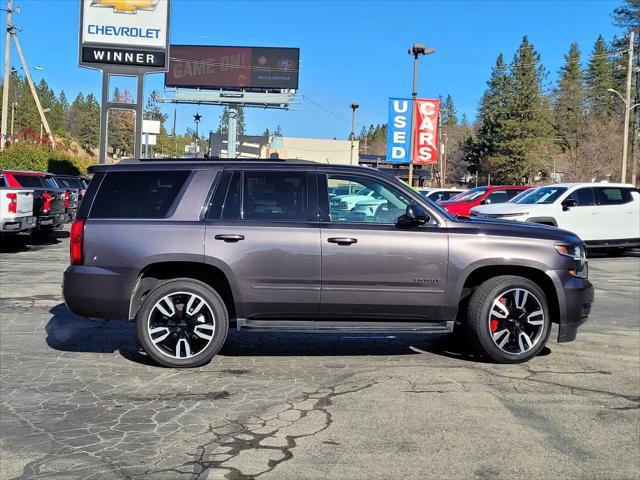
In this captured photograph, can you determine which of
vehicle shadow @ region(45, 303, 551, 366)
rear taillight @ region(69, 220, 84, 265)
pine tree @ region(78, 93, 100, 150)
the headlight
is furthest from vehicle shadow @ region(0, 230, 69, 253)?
pine tree @ region(78, 93, 100, 150)

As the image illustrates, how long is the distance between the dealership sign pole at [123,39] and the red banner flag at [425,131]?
8.84 meters

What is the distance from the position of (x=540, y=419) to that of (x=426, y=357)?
5.96 feet

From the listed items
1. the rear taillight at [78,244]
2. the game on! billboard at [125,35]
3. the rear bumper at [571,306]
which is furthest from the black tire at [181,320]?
the game on! billboard at [125,35]

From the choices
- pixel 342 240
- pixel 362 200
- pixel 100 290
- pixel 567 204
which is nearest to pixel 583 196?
pixel 567 204

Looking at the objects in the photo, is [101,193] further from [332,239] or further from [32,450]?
[32,450]

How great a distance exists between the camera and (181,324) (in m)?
5.80

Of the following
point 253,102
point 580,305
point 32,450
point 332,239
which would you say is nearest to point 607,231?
point 580,305

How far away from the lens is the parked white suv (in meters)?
15.0

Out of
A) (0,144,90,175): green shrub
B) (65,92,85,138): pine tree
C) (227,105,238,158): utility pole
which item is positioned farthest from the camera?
(65,92,85,138): pine tree

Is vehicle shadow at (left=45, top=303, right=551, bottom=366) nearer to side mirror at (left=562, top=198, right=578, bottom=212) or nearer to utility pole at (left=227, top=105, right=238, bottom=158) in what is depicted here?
side mirror at (left=562, top=198, right=578, bottom=212)

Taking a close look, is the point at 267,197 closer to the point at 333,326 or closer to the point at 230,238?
the point at 230,238

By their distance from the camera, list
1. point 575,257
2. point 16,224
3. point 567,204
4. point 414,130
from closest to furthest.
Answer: point 575,257
point 16,224
point 567,204
point 414,130

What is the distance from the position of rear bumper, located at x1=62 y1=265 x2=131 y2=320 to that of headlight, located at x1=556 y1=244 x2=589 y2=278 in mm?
4140

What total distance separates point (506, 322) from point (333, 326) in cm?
169
